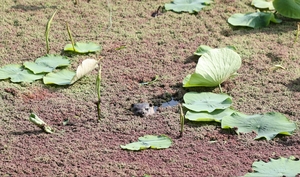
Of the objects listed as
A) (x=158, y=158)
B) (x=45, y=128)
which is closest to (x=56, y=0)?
(x=45, y=128)

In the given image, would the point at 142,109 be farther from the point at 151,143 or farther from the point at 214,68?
A: the point at 214,68

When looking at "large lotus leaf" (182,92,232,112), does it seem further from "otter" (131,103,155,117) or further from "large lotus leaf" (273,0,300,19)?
"large lotus leaf" (273,0,300,19)

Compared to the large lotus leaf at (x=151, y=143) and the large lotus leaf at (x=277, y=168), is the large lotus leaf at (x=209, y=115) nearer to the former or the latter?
the large lotus leaf at (x=151, y=143)

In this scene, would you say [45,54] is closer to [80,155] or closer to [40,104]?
[40,104]

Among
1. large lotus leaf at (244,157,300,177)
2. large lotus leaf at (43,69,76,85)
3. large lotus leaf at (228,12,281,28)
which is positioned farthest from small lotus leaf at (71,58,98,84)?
large lotus leaf at (228,12,281,28)

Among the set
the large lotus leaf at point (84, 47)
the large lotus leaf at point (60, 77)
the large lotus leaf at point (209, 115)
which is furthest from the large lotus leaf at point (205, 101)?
the large lotus leaf at point (84, 47)

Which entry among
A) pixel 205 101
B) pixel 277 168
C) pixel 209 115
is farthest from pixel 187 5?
pixel 277 168
